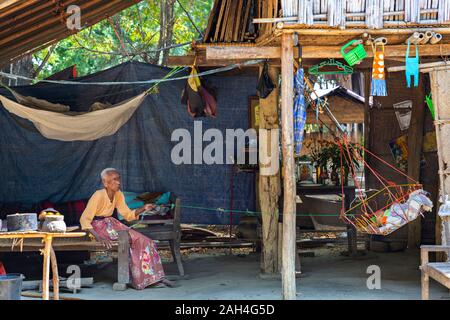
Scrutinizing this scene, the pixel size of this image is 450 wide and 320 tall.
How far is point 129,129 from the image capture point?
908 cm

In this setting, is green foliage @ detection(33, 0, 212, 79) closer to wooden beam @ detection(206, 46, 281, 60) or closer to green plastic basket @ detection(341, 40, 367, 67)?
wooden beam @ detection(206, 46, 281, 60)

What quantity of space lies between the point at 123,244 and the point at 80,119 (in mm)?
2064

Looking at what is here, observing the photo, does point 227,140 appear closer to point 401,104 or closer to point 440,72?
point 401,104

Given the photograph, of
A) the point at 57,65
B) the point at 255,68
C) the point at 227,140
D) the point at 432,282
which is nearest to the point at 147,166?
the point at 227,140

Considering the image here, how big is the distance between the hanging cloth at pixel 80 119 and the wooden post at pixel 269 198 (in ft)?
5.22

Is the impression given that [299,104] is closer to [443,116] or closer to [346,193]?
[443,116]

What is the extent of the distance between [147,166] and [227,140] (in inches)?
44.6

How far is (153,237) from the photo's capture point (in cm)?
762

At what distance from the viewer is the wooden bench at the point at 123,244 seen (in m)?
6.82

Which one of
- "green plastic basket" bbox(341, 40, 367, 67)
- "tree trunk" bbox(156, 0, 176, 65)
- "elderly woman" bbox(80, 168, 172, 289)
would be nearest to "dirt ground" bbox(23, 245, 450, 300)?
"elderly woman" bbox(80, 168, 172, 289)

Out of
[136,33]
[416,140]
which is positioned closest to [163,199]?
[416,140]

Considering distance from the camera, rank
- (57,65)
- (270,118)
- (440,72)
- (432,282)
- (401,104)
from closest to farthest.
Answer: (440,72) < (432,282) < (270,118) < (401,104) < (57,65)

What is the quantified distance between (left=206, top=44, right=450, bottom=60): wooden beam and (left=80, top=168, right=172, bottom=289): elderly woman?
2.00m
